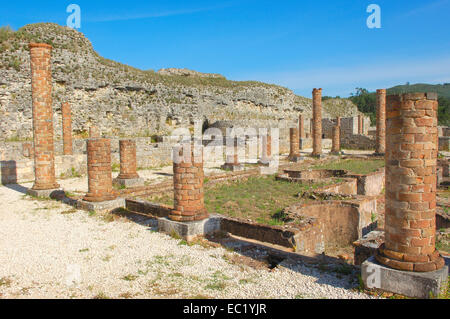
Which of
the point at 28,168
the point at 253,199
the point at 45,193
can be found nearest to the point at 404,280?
the point at 253,199

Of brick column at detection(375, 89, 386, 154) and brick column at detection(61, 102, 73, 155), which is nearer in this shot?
brick column at detection(61, 102, 73, 155)

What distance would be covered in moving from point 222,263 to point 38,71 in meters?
8.96

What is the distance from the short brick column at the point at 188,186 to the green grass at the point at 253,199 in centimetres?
195

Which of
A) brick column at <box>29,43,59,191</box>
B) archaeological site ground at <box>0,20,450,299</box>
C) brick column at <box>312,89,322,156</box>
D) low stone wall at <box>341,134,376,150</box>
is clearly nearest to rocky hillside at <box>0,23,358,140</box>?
archaeological site ground at <box>0,20,450,299</box>

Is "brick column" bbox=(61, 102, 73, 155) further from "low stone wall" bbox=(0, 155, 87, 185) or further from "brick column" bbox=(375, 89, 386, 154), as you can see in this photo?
"brick column" bbox=(375, 89, 386, 154)

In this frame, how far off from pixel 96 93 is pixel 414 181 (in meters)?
26.6

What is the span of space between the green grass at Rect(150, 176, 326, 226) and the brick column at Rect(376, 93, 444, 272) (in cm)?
371

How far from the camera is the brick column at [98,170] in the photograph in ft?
29.7

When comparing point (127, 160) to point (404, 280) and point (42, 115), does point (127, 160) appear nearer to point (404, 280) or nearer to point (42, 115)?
point (42, 115)

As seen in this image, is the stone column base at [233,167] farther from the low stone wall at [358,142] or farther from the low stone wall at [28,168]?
the low stone wall at [358,142]

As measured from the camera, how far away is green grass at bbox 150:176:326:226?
8.91 meters

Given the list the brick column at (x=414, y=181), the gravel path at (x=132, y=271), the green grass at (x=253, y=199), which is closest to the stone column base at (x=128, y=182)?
the green grass at (x=253, y=199)
